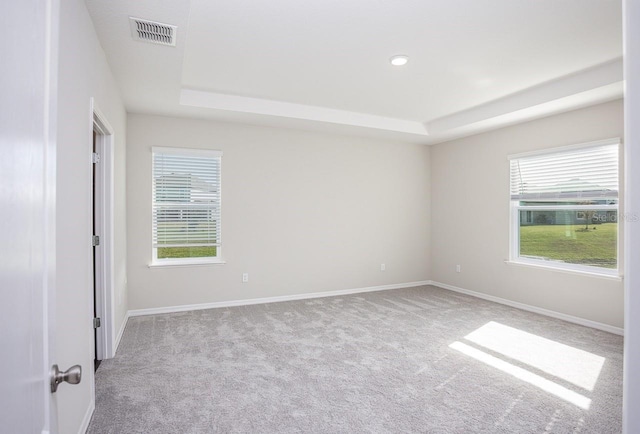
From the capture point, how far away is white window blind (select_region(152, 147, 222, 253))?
15.6 ft

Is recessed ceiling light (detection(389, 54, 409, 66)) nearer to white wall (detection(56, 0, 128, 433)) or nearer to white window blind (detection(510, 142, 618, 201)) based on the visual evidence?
white wall (detection(56, 0, 128, 433))

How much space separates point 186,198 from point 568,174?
5.02m

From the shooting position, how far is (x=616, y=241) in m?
4.10

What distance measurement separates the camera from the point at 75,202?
2082mm

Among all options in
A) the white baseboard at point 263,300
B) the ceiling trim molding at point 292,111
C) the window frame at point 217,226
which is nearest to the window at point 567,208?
the ceiling trim molding at point 292,111

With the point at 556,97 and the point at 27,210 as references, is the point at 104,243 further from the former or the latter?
the point at 556,97

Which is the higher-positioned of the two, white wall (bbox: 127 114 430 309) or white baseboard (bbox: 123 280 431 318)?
white wall (bbox: 127 114 430 309)

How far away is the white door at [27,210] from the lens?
20.4 inches

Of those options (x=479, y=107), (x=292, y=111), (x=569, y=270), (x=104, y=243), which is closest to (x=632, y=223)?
(x=104, y=243)

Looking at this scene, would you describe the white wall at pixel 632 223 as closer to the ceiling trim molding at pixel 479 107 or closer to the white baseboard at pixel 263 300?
the ceiling trim molding at pixel 479 107

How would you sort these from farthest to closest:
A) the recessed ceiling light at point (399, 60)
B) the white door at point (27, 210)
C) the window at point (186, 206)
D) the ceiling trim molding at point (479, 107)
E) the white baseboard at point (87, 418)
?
the window at point (186, 206) → the ceiling trim molding at point (479, 107) → the recessed ceiling light at point (399, 60) → the white baseboard at point (87, 418) → the white door at point (27, 210)

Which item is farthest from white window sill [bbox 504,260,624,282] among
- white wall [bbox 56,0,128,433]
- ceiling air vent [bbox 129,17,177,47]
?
white wall [bbox 56,0,128,433]

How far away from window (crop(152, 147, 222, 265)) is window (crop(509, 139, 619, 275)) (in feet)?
14.1

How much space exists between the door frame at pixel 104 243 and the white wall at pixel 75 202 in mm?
644
